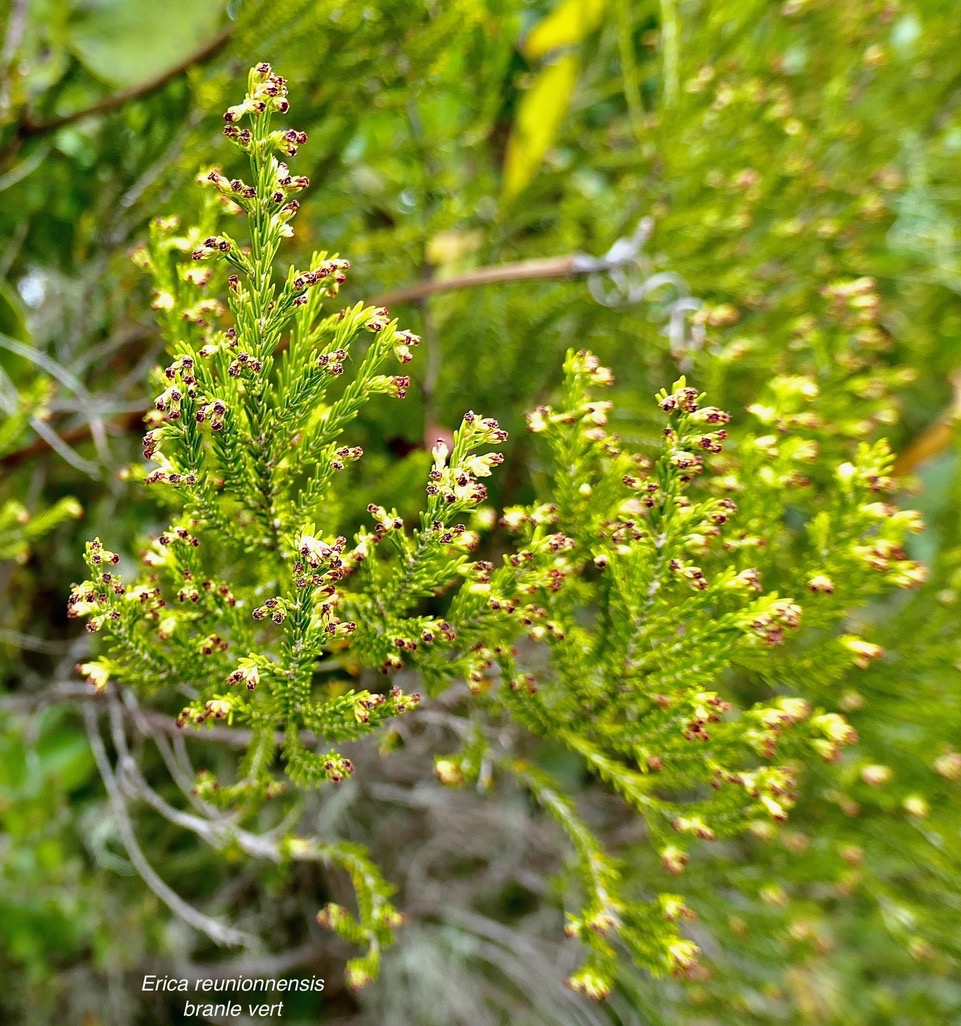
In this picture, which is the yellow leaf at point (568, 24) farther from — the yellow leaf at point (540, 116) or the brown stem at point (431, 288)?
the brown stem at point (431, 288)

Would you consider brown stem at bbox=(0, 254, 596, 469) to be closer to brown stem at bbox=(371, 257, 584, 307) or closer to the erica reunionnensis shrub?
brown stem at bbox=(371, 257, 584, 307)

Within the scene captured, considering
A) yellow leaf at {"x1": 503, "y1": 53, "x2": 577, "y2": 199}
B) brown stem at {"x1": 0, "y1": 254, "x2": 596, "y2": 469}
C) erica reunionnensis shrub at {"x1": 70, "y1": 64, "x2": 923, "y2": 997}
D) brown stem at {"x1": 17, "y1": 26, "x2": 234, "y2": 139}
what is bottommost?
erica reunionnensis shrub at {"x1": 70, "y1": 64, "x2": 923, "y2": 997}

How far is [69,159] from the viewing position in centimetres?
110

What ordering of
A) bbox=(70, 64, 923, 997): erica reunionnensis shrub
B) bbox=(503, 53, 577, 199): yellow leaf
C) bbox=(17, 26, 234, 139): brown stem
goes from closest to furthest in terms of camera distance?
1. bbox=(70, 64, 923, 997): erica reunionnensis shrub
2. bbox=(17, 26, 234, 139): brown stem
3. bbox=(503, 53, 577, 199): yellow leaf

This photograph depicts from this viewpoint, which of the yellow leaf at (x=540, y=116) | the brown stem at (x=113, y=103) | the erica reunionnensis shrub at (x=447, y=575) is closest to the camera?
the erica reunionnensis shrub at (x=447, y=575)

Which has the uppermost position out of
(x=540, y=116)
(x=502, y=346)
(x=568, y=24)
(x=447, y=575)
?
(x=568, y=24)

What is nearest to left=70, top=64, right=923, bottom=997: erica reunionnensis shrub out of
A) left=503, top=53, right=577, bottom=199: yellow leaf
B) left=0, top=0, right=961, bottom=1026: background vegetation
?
left=0, top=0, right=961, bottom=1026: background vegetation

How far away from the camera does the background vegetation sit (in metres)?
0.92

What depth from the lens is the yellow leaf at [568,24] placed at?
3.84 feet

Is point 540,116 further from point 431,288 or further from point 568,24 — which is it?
point 431,288

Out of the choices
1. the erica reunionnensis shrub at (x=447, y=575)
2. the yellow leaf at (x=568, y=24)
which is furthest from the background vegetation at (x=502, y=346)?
the erica reunionnensis shrub at (x=447, y=575)

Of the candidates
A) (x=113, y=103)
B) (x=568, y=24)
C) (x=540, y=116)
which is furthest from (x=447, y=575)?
(x=568, y=24)

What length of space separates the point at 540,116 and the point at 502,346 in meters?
0.39

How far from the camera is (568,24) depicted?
46.4 inches
